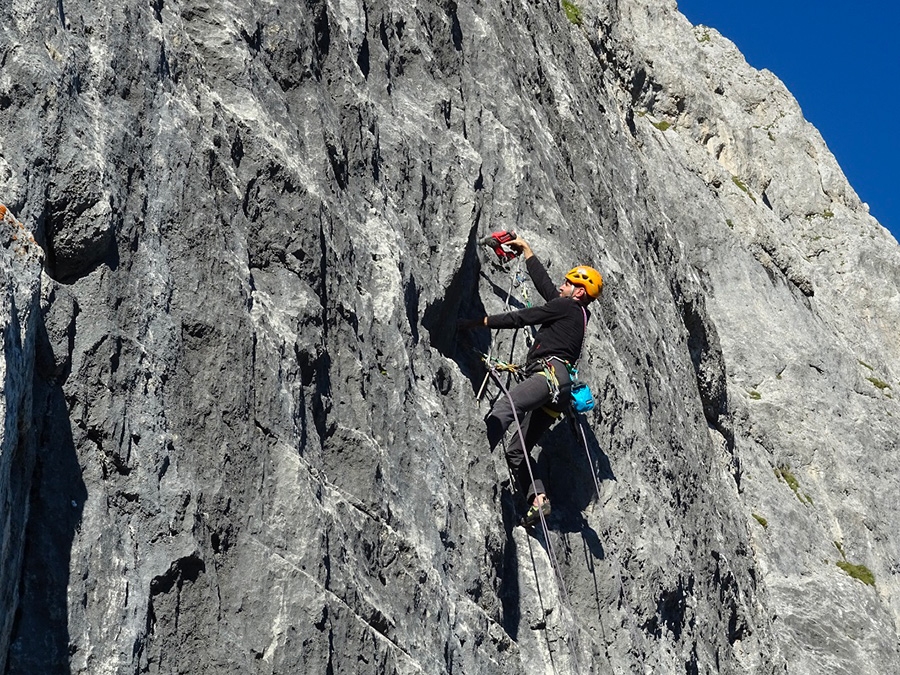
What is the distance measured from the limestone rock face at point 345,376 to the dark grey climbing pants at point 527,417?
38 cm

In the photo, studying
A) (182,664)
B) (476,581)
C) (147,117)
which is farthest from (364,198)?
(182,664)

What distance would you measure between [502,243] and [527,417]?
1964 mm

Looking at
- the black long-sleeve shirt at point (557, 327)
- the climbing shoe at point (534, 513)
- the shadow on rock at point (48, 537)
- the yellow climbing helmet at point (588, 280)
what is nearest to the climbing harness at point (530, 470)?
the climbing shoe at point (534, 513)

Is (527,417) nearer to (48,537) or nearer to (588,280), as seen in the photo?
(588,280)

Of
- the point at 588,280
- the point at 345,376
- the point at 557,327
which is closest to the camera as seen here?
the point at 345,376

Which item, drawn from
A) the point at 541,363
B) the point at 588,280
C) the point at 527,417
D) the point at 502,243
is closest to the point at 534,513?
the point at 527,417

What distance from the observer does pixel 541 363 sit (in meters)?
12.2

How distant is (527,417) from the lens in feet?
40.1

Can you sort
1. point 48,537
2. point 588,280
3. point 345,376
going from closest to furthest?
point 48,537
point 345,376
point 588,280

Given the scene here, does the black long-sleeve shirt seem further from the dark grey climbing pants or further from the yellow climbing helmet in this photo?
the yellow climbing helmet

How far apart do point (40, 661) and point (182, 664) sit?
3.52 feet

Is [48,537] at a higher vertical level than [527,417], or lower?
lower

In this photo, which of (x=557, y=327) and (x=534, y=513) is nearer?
(x=534, y=513)

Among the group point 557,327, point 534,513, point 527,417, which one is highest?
point 557,327
